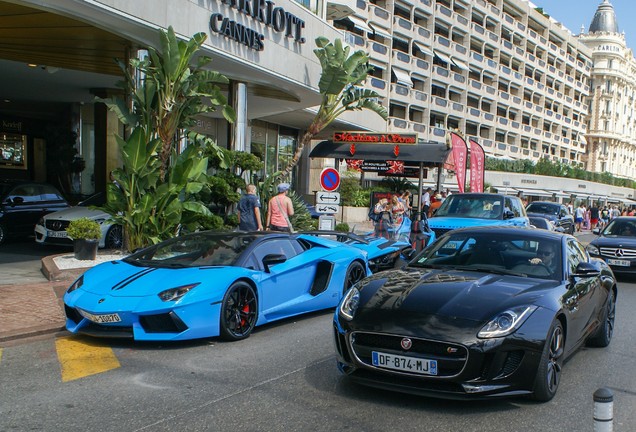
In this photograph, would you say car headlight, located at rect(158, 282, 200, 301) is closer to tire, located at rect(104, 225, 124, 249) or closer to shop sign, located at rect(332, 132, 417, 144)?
tire, located at rect(104, 225, 124, 249)

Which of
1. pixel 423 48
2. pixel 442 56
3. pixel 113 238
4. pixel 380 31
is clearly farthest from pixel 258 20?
pixel 442 56

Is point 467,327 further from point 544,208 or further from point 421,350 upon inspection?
point 544,208

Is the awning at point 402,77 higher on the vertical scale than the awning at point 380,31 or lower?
lower

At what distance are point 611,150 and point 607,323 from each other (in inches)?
4161

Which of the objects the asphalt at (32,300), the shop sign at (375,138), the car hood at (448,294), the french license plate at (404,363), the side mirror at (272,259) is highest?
the shop sign at (375,138)

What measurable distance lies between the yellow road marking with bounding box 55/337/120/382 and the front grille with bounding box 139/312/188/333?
44 centimetres

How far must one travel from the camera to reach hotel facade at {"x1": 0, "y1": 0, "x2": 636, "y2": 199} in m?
14.4

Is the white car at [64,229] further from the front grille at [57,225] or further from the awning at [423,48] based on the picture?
the awning at [423,48]

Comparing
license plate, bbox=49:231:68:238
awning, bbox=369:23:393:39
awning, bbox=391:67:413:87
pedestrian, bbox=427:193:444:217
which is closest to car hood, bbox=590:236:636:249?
pedestrian, bbox=427:193:444:217

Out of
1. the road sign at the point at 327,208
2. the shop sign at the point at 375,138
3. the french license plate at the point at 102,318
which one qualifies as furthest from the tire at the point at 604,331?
the shop sign at the point at 375,138

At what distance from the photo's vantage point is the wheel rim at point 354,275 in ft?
29.8

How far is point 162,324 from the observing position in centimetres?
651

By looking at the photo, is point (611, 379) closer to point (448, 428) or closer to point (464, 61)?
point (448, 428)

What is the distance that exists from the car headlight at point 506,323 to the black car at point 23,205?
14155 millimetres
